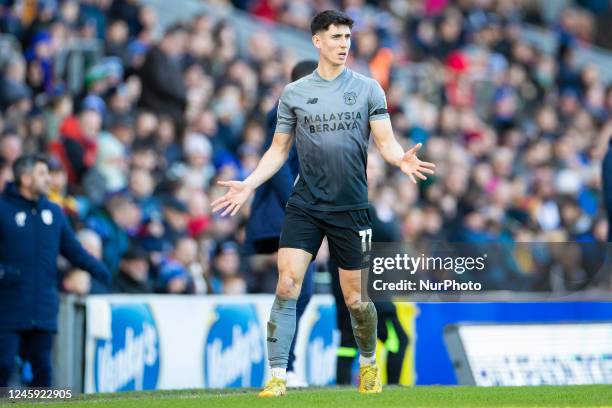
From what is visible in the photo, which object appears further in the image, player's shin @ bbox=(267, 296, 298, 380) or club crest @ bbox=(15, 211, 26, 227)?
club crest @ bbox=(15, 211, 26, 227)

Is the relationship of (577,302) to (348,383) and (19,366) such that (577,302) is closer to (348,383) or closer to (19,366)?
(348,383)

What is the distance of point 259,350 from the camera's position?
1331cm

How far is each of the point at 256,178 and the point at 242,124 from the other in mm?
9114

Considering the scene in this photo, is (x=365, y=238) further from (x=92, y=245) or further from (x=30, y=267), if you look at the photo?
(x=92, y=245)

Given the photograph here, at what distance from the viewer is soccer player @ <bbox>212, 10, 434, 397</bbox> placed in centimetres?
858

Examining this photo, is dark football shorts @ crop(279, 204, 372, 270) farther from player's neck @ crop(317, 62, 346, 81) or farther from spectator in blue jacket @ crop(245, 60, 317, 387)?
spectator in blue jacket @ crop(245, 60, 317, 387)

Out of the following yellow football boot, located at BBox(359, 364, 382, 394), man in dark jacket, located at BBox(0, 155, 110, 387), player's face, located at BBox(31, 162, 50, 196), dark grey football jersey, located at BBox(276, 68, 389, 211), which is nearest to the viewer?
dark grey football jersey, located at BBox(276, 68, 389, 211)

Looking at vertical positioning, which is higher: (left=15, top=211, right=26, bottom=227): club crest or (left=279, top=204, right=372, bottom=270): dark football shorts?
(left=15, top=211, right=26, bottom=227): club crest

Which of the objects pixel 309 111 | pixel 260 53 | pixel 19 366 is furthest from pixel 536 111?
pixel 309 111

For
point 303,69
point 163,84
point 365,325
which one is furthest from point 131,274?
point 365,325

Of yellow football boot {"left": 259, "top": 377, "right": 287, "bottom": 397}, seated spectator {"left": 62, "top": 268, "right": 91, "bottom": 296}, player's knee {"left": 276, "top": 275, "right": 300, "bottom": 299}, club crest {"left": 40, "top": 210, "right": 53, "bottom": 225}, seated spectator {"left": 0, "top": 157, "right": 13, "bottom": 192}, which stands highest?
seated spectator {"left": 0, "top": 157, "right": 13, "bottom": 192}

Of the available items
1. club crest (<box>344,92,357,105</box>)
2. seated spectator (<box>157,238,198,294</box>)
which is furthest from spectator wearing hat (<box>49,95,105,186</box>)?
club crest (<box>344,92,357,105</box>)

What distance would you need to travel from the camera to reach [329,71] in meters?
8.66

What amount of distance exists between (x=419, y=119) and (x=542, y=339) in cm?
878
